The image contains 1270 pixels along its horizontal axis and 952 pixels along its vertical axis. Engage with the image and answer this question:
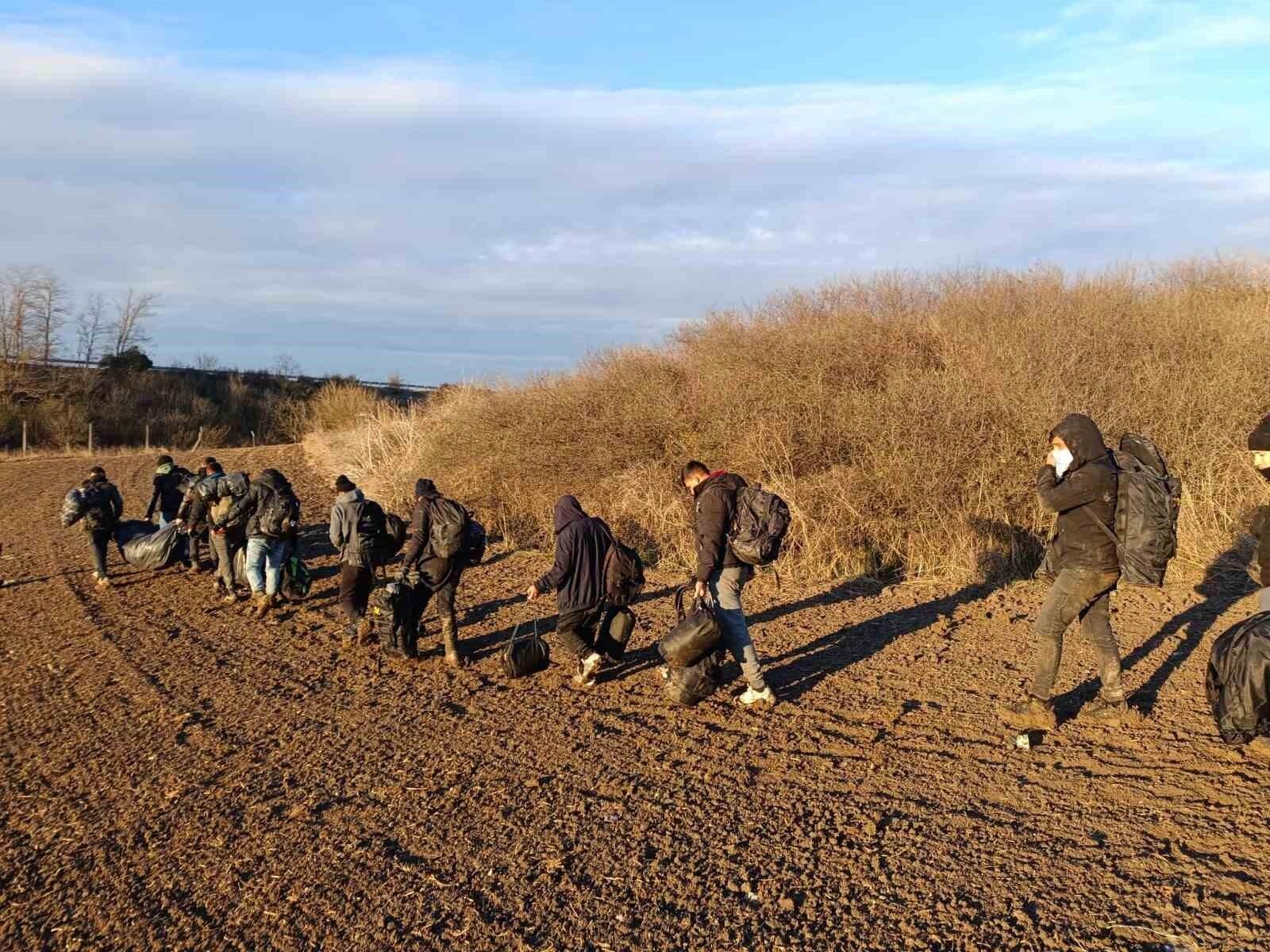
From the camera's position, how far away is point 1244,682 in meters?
5.34

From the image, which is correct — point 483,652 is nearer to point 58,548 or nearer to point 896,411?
point 896,411

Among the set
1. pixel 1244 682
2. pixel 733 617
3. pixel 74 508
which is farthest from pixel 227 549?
pixel 1244 682

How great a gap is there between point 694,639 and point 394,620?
3.04 meters

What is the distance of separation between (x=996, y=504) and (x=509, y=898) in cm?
962

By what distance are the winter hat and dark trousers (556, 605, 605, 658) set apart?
4.45 meters

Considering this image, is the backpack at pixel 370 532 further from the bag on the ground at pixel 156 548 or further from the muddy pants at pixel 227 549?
the bag on the ground at pixel 156 548

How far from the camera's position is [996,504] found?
12453mm

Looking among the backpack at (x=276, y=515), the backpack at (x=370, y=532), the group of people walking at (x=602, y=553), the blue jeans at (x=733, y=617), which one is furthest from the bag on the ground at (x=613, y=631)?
the backpack at (x=276, y=515)

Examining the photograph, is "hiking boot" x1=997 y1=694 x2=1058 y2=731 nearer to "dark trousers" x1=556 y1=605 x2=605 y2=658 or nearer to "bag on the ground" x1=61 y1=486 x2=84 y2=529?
"dark trousers" x1=556 y1=605 x2=605 y2=658

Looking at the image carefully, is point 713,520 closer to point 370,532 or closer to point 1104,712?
point 1104,712

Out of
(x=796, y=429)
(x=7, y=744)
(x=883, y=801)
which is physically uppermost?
(x=796, y=429)

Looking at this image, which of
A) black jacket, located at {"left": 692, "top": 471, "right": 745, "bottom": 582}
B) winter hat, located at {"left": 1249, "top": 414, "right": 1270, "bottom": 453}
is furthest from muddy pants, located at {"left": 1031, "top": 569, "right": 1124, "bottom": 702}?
black jacket, located at {"left": 692, "top": 471, "right": 745, "bottom": 582}

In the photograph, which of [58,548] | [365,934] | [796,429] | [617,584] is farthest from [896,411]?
[58,548]

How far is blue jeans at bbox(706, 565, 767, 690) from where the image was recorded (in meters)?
7.00
